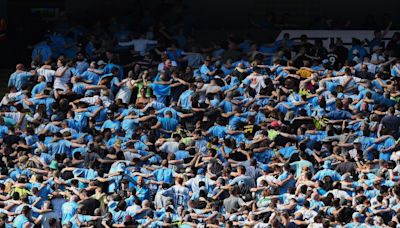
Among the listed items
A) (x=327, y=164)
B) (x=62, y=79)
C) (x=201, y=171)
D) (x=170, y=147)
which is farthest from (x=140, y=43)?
(x=327, y=164)

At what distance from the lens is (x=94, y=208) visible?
3481 centimetres

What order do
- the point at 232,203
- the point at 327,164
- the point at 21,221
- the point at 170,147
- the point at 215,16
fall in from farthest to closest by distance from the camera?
the point at 215,16 → the point at 170,147 → the point at 327,164 → the point at 232,203 → the point at 21,221

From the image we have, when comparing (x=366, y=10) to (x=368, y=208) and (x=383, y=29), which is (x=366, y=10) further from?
(x=368, y=208)

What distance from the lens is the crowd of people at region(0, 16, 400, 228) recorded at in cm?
3466

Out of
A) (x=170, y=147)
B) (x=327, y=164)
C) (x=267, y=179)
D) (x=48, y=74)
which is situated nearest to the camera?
Result: (x=267, y=179)

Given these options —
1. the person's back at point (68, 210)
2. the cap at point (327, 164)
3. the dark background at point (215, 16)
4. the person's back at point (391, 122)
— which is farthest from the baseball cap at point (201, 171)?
the dark background at point (215, 16)

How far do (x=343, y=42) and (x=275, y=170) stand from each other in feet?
26.6

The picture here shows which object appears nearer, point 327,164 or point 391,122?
point 327,164

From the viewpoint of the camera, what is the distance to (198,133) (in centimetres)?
3775

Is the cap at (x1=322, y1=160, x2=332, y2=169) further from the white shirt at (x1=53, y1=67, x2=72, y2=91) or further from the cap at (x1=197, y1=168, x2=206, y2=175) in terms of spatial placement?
the white shirt at (x1=53, y1=67, x2=72, y2=91)

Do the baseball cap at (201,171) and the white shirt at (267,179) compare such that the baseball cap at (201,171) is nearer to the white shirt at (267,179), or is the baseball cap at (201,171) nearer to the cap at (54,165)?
the white shirt at (267,179)

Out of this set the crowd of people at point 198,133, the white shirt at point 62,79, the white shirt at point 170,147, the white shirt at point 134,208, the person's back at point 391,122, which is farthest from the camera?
the white shirt at point 62,79

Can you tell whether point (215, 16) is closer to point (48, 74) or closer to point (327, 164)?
point (48, 74)

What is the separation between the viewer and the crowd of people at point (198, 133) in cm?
3466
